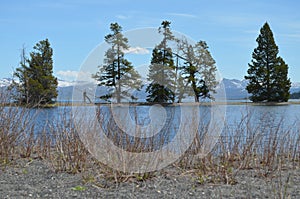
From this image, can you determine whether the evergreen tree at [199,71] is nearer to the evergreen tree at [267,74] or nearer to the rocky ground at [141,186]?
the rocky ground at [141,186]

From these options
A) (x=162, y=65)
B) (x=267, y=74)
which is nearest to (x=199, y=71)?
(x=162, y=65)

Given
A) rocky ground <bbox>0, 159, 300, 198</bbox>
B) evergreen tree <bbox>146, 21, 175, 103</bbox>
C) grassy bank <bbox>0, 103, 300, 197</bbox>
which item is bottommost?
rocky ground <bbox>0, 159, 300, 198</bbox>

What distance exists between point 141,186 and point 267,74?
36.3 metres

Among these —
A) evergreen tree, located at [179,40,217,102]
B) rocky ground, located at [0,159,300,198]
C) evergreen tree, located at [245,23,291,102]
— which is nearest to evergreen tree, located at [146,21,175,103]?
evergreen tree, located at [179,40,217,102]

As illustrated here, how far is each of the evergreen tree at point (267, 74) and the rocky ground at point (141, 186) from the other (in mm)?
34270

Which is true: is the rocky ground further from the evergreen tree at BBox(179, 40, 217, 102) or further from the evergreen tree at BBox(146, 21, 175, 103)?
the evergreen tree at BBox(179, 40, 217, 102)

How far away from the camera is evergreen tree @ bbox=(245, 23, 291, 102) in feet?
130

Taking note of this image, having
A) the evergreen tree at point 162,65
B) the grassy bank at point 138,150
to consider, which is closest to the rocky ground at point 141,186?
the grassy bank at point 138,150

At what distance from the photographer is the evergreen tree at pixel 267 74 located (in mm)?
39688

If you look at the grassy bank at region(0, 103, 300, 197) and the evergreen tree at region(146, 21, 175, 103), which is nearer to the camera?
the grassy bank at region(0, 103, 300, 197)

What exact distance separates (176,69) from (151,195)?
518 cm

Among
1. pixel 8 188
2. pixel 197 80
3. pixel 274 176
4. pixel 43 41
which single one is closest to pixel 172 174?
pixel 274 176

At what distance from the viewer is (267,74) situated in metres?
39.8

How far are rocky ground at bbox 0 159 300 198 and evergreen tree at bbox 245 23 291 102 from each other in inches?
1349
